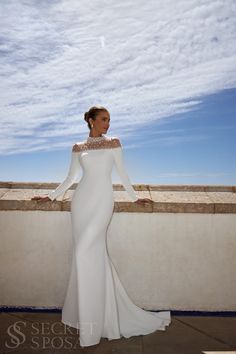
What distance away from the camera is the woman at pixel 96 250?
10.9ft

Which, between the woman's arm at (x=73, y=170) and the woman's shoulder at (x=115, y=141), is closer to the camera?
the woman's shoulder at (x=115, y=141)

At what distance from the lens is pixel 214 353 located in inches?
124

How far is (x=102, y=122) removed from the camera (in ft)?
11.2

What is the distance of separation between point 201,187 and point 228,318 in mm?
1610

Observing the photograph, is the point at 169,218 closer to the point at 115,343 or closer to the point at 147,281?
the point at 147,281

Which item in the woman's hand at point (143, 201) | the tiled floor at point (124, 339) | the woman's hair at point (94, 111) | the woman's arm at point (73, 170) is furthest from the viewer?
the woman's hand at point (143, 201)

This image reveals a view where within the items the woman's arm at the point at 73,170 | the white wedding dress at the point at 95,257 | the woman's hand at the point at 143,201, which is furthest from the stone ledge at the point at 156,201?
the white wedding dress at the point at 95,257

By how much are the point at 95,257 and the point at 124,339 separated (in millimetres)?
834

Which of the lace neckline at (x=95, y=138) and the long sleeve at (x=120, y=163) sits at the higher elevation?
the lace neckline at (x=95, y=138)

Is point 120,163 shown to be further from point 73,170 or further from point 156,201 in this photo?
point 156,201

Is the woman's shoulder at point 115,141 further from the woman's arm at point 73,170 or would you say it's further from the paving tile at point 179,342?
the paving tile at point 179,342

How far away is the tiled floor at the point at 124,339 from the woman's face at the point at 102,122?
2004 mm

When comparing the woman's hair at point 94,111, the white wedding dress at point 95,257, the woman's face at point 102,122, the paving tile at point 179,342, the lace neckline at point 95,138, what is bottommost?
the paving tile at point 179,342

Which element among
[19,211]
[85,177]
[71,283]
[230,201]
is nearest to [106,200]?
[85,177]
